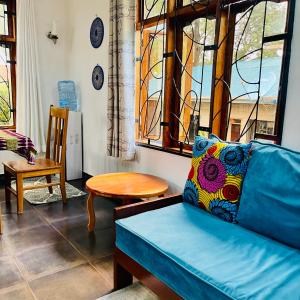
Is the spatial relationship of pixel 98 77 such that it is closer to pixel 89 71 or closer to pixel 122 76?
pixel 89 71

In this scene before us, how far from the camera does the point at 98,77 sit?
3.35m

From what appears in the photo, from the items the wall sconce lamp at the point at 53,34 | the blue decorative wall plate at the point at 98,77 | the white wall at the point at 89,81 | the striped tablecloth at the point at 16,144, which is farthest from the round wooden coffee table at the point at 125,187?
the wall sconce lamp at the point at 53,34

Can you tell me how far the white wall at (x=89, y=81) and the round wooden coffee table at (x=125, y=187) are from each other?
0.60 ft

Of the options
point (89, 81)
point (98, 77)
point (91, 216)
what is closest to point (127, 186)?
point (91, 216)

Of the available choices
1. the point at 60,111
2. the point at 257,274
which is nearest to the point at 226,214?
the point at 257,274

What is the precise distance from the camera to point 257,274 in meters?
1.13

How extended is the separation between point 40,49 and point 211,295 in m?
3.59

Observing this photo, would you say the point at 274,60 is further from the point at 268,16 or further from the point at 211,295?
the point at 211,295

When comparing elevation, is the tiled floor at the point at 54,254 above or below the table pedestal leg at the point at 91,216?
below

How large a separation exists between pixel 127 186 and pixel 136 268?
0.78 m

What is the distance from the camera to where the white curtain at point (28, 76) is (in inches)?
138

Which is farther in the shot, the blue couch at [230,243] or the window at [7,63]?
the window at [7,63]

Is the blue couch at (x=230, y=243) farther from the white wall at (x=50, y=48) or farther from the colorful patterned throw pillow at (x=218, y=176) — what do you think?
the white wall at (x=50, y=48)

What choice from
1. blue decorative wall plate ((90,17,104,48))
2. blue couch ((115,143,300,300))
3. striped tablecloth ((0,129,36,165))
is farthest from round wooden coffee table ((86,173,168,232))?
blue decorative wall plate ((90,17,104,48))
